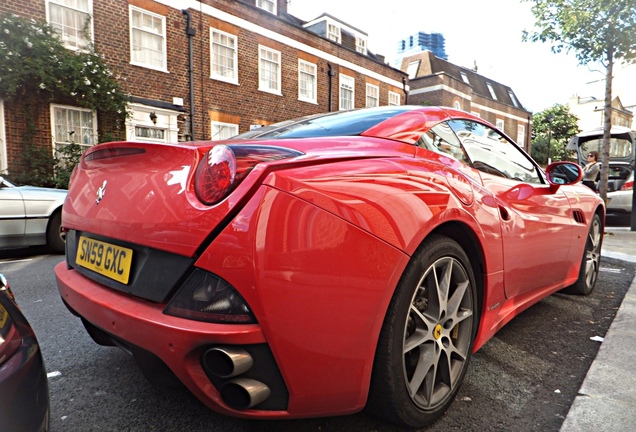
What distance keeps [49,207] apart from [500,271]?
5.63 metres

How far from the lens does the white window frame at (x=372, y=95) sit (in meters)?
20.9

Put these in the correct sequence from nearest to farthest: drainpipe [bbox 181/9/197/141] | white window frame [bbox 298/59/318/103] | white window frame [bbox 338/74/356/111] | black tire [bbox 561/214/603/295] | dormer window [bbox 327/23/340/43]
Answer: black tire [bbox 561/214/603/295] → drainpipe [bbox 181/9/197/141] → white window frame [bbox 298/59/318/103] → white window frame [bbox 338/74/356/111] → dormer window [bbox 327/23/340/43]

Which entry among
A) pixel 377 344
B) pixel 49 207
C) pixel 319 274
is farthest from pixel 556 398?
pixel 49 207

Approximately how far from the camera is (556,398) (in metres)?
1.95

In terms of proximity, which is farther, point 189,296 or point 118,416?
point 118,416

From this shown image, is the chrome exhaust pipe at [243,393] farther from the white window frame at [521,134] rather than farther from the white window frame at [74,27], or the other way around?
the white window frame at [521,134]

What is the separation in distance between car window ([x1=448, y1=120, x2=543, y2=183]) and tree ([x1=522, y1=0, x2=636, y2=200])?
300 inches

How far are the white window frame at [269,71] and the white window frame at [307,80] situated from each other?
1143 mm

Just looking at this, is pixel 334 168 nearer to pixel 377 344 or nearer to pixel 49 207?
pixel 377 344

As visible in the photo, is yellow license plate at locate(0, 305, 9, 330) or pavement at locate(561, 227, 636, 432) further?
pavement at locate(561, 227, 636, 432)

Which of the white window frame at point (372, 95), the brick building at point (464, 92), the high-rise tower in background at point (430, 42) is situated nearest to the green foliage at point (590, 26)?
the white window frame at point (372, 95)

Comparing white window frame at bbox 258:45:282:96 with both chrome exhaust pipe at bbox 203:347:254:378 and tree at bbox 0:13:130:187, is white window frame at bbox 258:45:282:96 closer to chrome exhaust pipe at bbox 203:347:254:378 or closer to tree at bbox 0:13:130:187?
tree at bbox 0:13:130:187

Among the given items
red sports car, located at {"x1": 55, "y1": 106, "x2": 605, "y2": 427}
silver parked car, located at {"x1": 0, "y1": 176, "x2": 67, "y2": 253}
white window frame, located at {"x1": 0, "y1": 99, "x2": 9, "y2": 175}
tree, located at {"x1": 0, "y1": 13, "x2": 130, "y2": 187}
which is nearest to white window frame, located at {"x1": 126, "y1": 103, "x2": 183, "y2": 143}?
tree, located at {"x1": 0, "y1": 13, "x2": 130, "y2": 187}

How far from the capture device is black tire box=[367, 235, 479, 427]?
147cm
